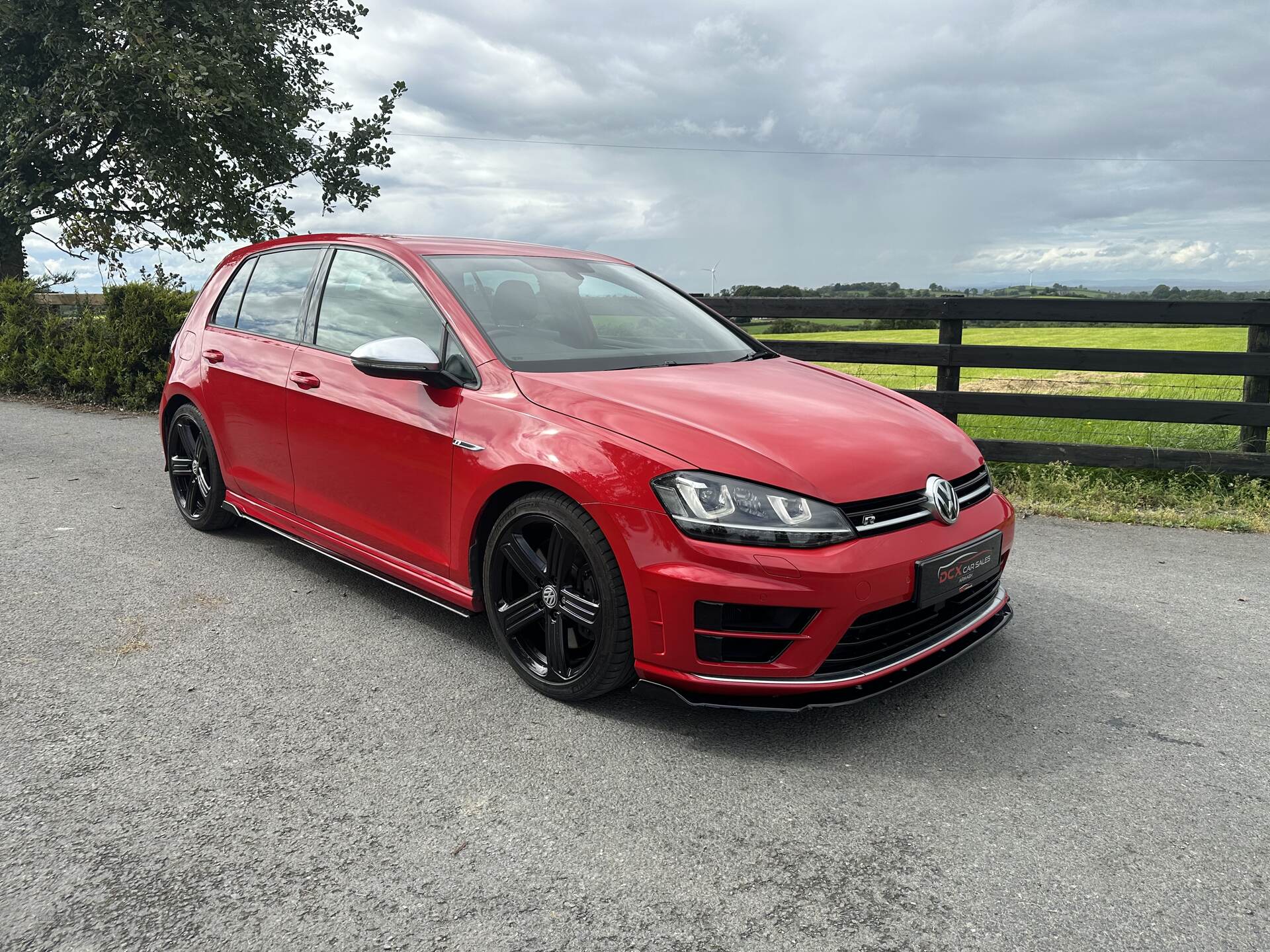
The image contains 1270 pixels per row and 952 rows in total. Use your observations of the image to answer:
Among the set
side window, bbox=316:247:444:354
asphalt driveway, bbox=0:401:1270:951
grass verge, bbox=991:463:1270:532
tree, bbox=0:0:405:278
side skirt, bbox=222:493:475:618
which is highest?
tree, bbox=0:0:405:278

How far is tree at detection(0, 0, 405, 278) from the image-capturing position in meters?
14.2

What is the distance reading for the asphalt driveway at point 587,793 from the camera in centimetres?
223

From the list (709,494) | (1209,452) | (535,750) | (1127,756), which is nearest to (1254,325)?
(1209,452)

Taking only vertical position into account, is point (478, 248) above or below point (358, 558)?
above

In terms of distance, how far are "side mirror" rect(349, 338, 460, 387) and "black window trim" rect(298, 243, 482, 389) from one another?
0.49 feet

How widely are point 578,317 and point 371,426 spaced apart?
1003 millimetres

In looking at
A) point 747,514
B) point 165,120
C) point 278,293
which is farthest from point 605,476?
point 165,120

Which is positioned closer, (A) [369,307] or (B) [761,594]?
(B) [761,594]

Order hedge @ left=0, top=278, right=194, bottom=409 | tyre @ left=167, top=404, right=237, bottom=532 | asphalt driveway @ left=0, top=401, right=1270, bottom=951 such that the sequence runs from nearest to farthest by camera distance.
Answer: asphalt driveway @ left=0, top=401, right=1270, bottom=951 < tyre @ left=167, top=404, right=237, bottom=532 < hedge @ left=0, top=278, right=194, bottom=409

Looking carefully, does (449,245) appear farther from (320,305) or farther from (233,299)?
(233,299)

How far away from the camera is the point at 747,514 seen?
287cm

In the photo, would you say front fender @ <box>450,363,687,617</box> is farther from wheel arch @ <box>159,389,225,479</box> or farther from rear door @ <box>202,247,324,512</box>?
wheel arch @ <box>159,389,225,479</box>

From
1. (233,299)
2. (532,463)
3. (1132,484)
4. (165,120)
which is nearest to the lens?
(532,463)

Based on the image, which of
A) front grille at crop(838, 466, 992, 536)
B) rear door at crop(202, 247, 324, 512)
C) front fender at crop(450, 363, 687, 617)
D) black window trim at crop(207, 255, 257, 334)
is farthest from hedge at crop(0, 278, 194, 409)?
front grille at crop(838, 466, 992, 536)
